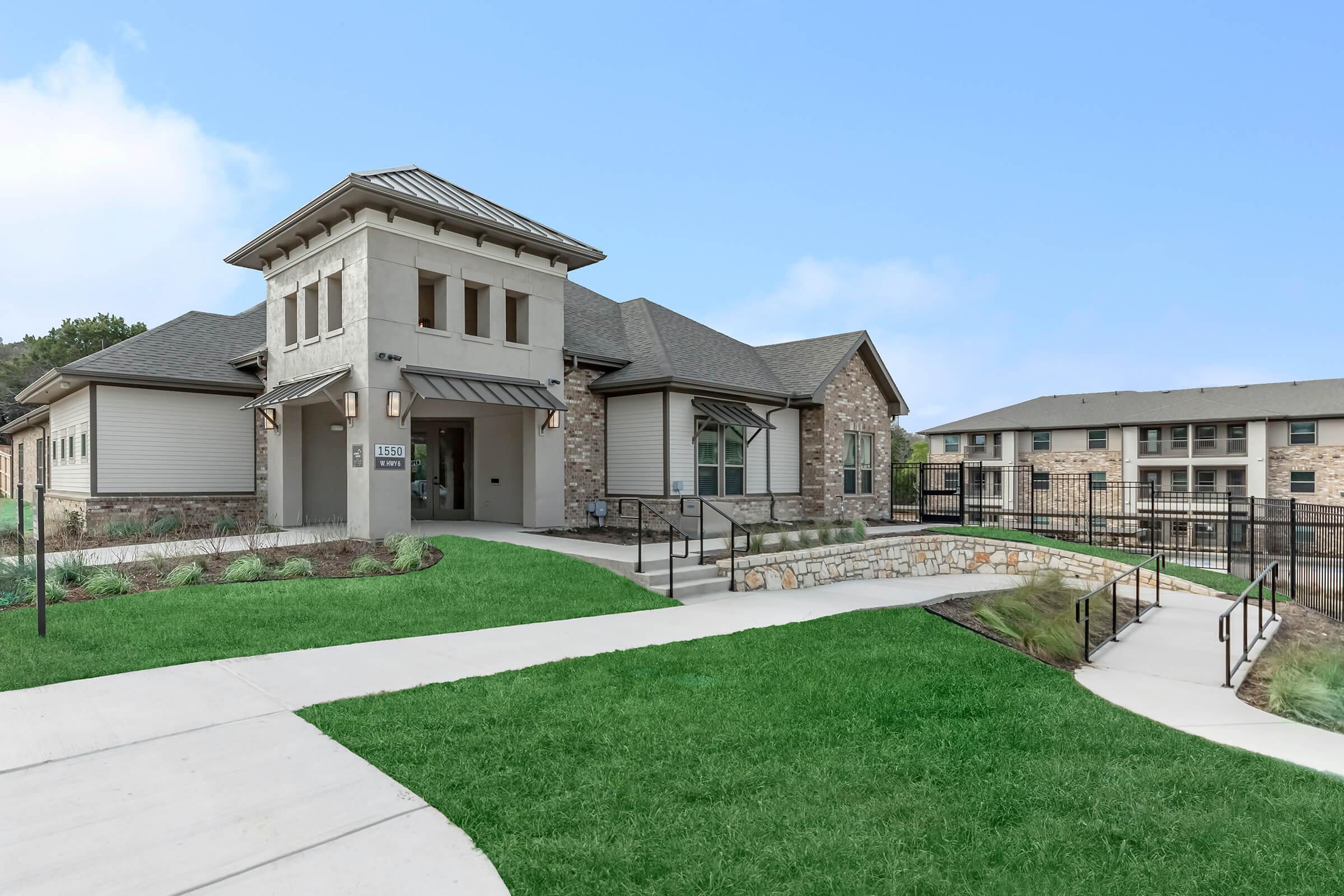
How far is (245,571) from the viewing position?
32.6ft

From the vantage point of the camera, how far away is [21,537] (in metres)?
10.4

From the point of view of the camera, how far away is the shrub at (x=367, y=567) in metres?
10.7

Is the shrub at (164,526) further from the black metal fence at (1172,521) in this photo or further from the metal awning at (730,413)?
the black metal fence at (1172,521)

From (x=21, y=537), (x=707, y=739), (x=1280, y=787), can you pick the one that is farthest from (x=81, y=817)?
(x=21, y=537)

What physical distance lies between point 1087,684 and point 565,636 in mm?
5299

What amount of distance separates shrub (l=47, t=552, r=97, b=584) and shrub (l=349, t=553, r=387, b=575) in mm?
3295

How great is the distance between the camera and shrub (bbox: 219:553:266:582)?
9.90m

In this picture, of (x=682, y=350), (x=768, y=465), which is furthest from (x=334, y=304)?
(x=768, y=465)

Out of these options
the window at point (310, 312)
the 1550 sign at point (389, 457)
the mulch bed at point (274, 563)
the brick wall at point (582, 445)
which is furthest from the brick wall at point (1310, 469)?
the window at point (310, 312)

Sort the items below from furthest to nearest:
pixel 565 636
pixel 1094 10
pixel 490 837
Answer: pixel 1094 10 → pixel 565 636 → pixel 490 837

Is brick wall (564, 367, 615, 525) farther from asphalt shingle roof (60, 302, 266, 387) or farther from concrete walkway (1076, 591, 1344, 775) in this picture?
concrete walkway (1076, 591, 1344, 775)

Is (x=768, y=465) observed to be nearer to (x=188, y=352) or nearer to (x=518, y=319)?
(x=518, y=319)

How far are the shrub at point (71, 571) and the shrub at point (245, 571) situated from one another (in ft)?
5.33

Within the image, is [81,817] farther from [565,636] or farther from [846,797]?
[565,636]
